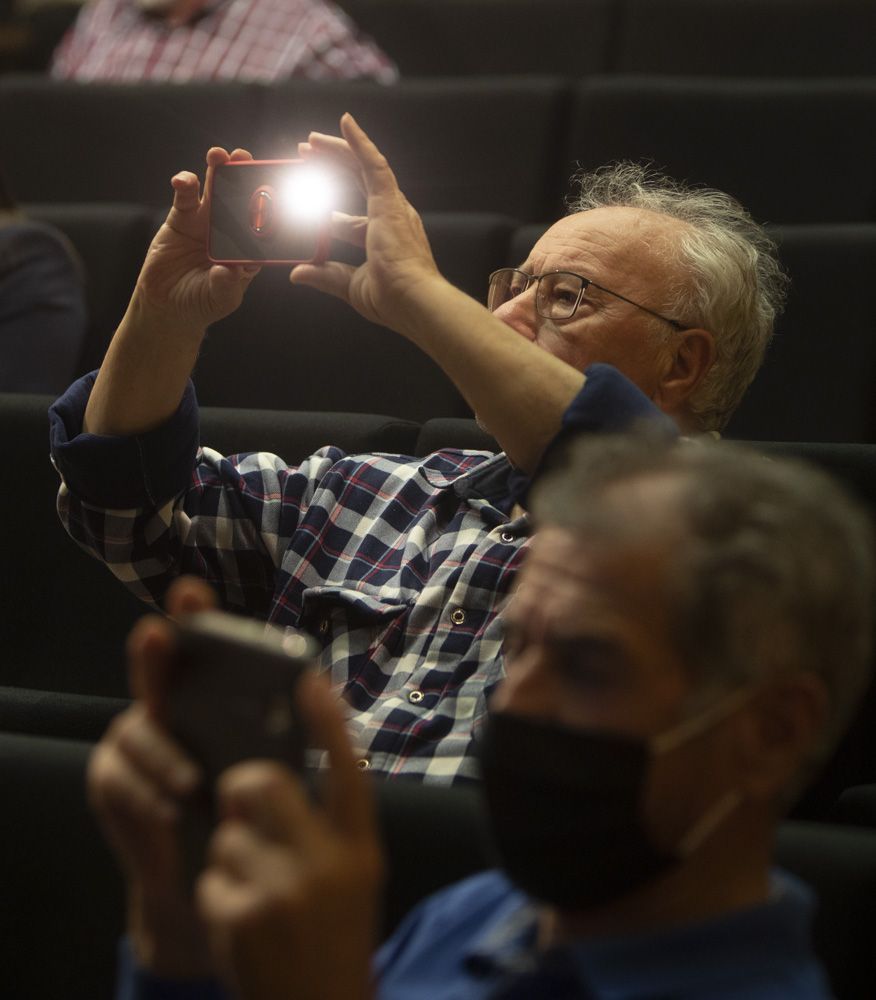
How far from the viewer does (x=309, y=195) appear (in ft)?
2.56

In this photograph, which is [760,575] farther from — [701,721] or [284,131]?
[284,131]

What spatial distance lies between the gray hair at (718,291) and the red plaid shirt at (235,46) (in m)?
0.78

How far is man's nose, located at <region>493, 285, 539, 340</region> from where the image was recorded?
0.87m

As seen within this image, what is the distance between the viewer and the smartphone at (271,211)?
78 centimetres

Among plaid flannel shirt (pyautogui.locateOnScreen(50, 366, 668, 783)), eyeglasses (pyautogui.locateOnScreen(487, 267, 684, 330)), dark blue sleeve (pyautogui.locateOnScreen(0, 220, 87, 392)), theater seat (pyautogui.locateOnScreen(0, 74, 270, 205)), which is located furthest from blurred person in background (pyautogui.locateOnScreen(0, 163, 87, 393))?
eyeglasses (pyautogui.locateOnScreen(487, 267, 684, 330))

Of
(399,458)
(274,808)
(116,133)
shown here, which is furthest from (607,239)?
(116,133)

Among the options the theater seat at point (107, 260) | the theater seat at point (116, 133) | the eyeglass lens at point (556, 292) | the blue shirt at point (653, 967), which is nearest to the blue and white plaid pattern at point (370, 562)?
the eyeglass lens at point (556, 292)

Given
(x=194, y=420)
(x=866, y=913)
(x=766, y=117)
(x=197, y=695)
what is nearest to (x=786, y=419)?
(x=766, y=117)

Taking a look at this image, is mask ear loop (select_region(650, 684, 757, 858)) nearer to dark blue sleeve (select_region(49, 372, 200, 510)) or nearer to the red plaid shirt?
dark blue sleeve (select_region(49, 372, 200, 510))

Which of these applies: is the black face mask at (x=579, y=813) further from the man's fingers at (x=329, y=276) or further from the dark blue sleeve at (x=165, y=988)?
the man's fingers at (x=329, y=276)

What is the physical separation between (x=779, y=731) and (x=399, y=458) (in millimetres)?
507

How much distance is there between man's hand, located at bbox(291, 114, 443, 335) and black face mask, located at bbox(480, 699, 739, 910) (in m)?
0.32

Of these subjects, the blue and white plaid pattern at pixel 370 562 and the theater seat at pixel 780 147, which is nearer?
the blue and white plaid pattern at pixel 370 562

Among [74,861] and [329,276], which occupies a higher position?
[329,276]
